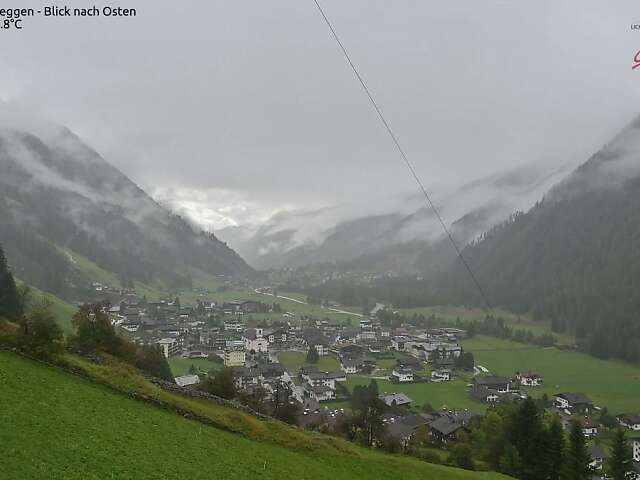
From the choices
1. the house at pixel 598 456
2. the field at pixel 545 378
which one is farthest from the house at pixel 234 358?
the house at pixel 598 456

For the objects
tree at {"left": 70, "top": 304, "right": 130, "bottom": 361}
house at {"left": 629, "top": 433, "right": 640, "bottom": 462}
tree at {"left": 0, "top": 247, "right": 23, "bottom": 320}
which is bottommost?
house at {"left": 629, "top": 433, "right": 640, "bottom": 462}

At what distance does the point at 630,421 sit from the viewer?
273 ft

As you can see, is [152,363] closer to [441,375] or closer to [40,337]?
[40,337]

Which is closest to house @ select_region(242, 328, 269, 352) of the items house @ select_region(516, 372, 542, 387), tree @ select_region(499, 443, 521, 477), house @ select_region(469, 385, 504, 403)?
house @ select_region(469, 385, 504, 403)

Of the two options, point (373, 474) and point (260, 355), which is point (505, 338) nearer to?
point (260, 355)

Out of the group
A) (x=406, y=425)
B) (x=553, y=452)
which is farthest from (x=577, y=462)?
(x=406, y=425)

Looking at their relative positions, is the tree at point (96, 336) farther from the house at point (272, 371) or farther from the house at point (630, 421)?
the house at point (630, 421)

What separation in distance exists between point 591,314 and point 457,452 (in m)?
159

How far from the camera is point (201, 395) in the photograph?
119 ft

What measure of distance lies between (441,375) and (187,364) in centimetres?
5787

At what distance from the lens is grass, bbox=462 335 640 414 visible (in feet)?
337

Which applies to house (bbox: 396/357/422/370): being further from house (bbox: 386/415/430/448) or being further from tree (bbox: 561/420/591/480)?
tree (bbox: 561/420/591/480)

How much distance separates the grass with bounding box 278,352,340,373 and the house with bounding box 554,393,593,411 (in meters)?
47.2

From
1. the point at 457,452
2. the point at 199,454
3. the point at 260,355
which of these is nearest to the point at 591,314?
the point at 260,355
